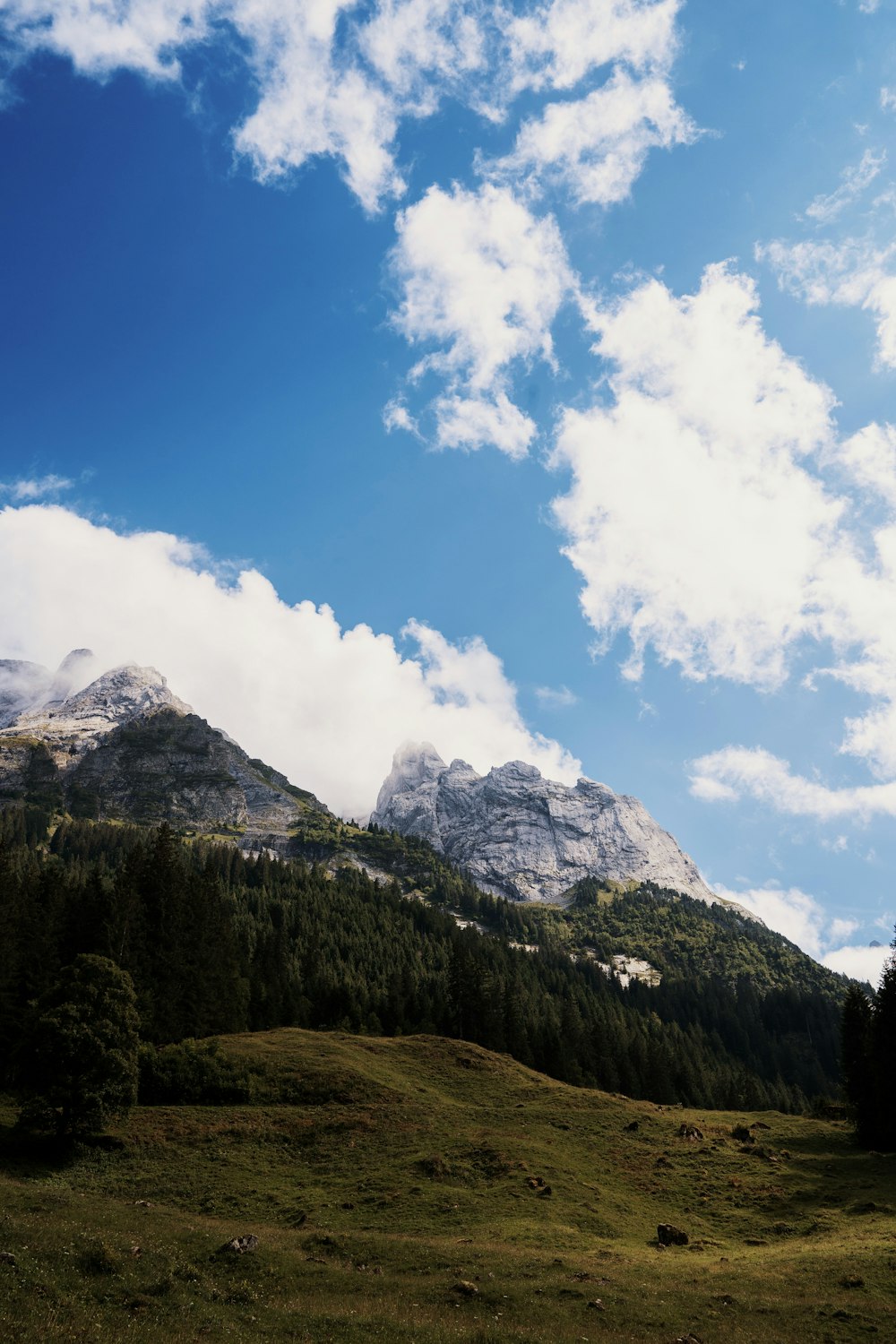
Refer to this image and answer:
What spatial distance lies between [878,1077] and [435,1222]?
55.3 metres

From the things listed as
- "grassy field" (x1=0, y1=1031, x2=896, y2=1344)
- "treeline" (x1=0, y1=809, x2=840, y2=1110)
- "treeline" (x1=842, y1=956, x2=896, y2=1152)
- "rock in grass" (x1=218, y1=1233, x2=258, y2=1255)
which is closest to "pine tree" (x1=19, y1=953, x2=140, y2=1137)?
"grassy field" (x1=0, y1=1031, x2=896, y2=1344)

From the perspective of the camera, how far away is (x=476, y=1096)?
86.4 metres

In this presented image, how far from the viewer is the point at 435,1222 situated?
4719 cm

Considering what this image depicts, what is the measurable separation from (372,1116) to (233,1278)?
3942 cm

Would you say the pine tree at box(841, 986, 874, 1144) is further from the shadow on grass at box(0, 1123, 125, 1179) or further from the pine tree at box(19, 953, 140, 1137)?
the shadow on grass at box(0, 1123, 125, 1179)

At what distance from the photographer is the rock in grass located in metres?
36.5

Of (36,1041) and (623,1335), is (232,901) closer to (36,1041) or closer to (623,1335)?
(36,1041)

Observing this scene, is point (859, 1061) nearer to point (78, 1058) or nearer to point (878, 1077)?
point (878, 1077)

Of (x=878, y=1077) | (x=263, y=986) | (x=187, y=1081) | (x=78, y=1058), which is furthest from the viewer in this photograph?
(x=263, y=986)

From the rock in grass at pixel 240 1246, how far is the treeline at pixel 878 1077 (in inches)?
2669

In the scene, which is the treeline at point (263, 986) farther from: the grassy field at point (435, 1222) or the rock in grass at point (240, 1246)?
the rock in grass at point (240, 1246)

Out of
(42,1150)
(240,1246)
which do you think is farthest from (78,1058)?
(240,1246)

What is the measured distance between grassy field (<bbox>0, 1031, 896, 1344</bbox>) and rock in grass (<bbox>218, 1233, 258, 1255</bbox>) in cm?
60

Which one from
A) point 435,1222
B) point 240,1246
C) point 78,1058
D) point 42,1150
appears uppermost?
point 78,1058
